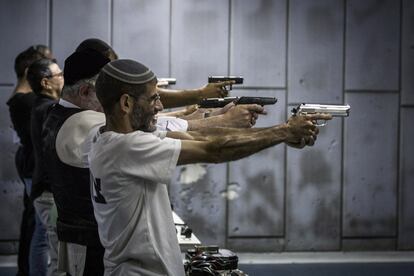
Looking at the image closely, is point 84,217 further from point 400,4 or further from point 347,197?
point 400,4

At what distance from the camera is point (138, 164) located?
91.0 inches

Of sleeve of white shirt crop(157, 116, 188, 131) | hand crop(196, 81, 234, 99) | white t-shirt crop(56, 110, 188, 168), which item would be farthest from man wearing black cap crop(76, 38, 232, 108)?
white t-shirt crop(56, 110, 188, 168)

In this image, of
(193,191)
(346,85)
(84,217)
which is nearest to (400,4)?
(346,85)

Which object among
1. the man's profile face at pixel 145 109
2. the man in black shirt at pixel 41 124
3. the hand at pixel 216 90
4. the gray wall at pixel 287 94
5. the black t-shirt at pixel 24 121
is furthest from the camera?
the gray wall at pixel 287 94

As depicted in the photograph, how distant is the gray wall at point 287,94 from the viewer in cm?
609

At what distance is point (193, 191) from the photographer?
6.28 metres

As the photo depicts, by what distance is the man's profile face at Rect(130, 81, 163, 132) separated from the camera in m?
2.41

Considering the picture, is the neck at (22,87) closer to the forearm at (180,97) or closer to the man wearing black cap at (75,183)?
the forearm at (180,97)

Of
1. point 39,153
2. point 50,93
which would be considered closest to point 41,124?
point 39,153

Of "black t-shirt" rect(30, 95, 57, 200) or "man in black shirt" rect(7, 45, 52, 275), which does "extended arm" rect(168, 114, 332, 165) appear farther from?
"man in black shirt" rect(7, 45, 52, 275)

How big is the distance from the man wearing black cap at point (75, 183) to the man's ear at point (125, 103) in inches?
20.4

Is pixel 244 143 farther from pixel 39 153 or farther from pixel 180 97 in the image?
pixel 39 153

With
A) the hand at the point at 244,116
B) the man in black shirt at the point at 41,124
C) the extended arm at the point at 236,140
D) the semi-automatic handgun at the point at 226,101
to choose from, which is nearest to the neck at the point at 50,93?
the man in black shirt at the point at 41,124

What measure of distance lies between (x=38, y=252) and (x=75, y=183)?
197 cm
